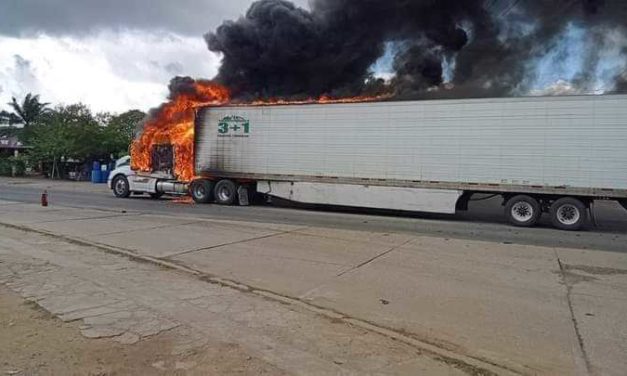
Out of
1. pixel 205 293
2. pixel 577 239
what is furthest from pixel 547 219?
pixel 205 293

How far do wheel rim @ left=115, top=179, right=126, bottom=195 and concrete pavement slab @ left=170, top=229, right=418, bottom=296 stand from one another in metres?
13.4

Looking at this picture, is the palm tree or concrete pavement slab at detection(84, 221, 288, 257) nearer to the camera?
Result: concrete pavement slab at detection(84, 221, 288, 257)

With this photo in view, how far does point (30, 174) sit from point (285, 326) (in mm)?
47603

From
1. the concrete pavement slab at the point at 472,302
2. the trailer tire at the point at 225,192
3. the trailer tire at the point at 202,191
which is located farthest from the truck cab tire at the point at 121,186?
the concrete pavement slab at the point at 472,302

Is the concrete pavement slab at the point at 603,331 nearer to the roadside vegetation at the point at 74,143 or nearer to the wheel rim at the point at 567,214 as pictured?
the wheel rim at the point at 567,214

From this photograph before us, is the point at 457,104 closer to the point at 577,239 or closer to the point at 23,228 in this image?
the point at 577,239

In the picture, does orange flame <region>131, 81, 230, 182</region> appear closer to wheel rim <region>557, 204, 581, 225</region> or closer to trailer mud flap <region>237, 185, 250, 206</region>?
trailer mud flap <region>237, 185, 250, 206</region>

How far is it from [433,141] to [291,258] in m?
8.73

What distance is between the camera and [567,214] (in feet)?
49.3

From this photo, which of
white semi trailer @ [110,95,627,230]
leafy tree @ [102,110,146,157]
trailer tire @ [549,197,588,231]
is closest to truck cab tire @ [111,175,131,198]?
white semi trailer @ [110,95,627,230]

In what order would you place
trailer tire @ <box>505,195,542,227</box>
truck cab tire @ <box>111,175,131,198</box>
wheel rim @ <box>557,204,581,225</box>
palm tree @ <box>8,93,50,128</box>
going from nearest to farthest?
wheel rim @ <box>557,204,581,225</box>, trailer tire @ <box>505,195,542,227</box>, truck cab tire @ <box>111,175,131,198</box>, palm tree @ <box>8,93,50,128</box>

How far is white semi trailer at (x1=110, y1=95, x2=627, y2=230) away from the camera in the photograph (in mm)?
14598

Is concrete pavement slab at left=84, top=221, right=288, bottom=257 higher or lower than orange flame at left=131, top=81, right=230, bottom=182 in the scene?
lower

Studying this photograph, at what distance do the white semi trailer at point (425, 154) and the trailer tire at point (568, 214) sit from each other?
3cm
